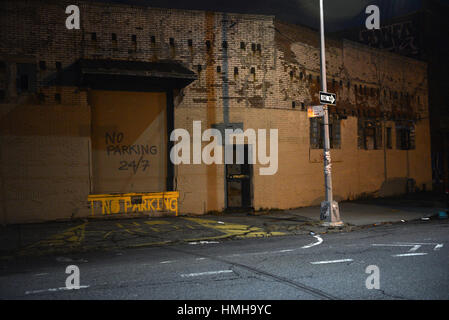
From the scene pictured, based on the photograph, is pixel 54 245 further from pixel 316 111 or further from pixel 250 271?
pixel 316 111

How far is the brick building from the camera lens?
43.0 ft

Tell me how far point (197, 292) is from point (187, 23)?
11.9 metres

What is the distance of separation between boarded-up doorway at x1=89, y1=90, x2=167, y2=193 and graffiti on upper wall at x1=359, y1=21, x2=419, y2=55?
2068 cm

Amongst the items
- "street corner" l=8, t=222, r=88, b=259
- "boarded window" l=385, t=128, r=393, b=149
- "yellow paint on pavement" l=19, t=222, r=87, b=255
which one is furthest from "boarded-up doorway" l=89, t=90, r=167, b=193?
A: "boarded window" l=385, t=128, r=393, b=149

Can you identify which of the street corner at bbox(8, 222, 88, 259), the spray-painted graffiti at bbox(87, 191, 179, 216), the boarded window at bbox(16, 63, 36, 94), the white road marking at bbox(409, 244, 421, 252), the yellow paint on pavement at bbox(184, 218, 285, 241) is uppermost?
the boarded window at bbox(16, 63, 36, 94)

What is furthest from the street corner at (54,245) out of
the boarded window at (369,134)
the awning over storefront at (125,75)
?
the boarded window at (369,134)

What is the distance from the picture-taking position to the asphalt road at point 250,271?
5.46 metres

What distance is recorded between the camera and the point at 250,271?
6656 mm

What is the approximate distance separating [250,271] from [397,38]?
88.9ft

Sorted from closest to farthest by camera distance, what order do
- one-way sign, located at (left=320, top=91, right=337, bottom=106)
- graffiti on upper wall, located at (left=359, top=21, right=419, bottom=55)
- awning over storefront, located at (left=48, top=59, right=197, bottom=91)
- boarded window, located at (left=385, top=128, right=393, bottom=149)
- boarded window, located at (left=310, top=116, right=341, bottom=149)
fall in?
one-way sign, located at (left=320, top=91, right=337, bottom=106), awning over storefront, located at (left=48, top=59, right=197, bottom=91), boarded window, located at (left=310, top=116, right=341, bottom=149), boarded window, located at (left=385, top=128, right=393, bottom=149), graffiti on upper wall, located at (left=359, top=21, right=419, bottom=55)

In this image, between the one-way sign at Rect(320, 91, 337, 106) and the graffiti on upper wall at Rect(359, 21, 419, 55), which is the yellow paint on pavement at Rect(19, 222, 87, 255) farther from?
the graffiti on upper wall at Rect(359, 21, 419, 55)

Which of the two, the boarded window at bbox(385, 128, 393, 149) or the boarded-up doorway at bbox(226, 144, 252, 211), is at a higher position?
the boarded window at bbox(385, 128, 393, 149)

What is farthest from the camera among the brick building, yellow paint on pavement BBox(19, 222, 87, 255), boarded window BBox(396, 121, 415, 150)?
boarded window BBox(396, 121, 415, 150)
